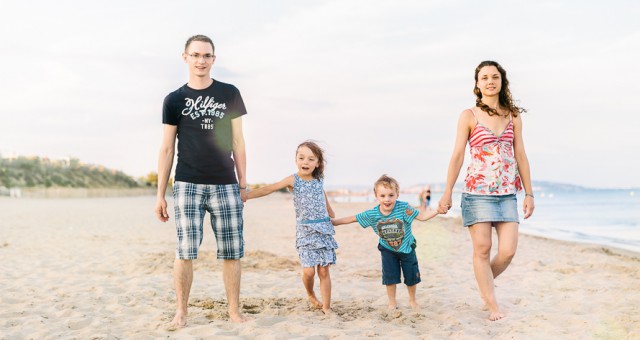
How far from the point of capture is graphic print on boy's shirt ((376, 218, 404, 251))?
4.93 m

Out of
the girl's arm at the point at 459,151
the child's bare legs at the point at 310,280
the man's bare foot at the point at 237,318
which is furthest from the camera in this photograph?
the child's bare legs at the point at 310,280

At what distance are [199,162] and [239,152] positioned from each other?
36cm

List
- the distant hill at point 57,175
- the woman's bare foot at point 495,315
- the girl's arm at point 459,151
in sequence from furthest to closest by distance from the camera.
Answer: the distant hill at point 57,175 < the woman's bare foot at point 495,315 < the girl's arm at point 459,151

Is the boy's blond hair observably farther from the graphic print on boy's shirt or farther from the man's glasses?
the man's glasses

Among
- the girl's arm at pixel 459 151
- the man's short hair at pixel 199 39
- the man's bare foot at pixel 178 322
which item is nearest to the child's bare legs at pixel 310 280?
the man's bare foot at pixel 178 322

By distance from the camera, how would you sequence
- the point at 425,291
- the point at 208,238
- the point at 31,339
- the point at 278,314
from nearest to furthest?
the point at 31,339 → the point at 278,314 → the point at 425,291 → the point at 208,238

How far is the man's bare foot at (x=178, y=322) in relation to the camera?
4332mm

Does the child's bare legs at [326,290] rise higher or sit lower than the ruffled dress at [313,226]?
lower

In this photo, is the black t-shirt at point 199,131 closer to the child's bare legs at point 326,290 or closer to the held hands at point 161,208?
the held hands at point 161,208

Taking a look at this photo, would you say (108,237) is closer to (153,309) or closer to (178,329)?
(153,309)

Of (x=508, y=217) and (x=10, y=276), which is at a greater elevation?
(x=508, y=217)

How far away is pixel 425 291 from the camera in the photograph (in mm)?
6141

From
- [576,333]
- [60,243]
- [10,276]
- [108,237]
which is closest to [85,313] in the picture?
[10,276]

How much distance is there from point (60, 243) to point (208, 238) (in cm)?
299
